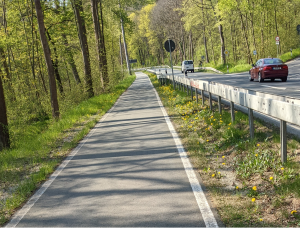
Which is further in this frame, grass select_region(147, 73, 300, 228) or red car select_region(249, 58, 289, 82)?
red car select_region(249, 58, 289, 82)

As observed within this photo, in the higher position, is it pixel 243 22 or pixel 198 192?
pixel 243 22

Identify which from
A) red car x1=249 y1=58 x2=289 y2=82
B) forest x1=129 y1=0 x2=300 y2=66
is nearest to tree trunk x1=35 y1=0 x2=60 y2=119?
red car x1=249 y1=58 x2=289 y2=82

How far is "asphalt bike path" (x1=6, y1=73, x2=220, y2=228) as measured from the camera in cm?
410

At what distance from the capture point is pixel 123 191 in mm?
5168

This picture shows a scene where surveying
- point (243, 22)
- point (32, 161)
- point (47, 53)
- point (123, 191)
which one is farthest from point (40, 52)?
point (243, 22)

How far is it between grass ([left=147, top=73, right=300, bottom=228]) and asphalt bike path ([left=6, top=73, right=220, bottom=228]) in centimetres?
30

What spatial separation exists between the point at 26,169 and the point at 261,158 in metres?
4.93

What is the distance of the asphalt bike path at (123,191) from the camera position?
4.10 m

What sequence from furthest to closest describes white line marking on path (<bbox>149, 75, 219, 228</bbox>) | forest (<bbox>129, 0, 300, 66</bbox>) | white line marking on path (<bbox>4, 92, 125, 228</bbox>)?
forest (<bbox>129, 0, 300, 66</bbox>) < white line marking on path (<bbox>4, 92, 125, 228</bbox>) < white line marking on path (<bbox>149, 75, 219, 228</bbox>)

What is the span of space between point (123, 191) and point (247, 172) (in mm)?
2036

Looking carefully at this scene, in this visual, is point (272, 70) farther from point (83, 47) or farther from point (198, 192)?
point (198, 192)

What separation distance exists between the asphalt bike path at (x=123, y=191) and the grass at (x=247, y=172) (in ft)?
0.99

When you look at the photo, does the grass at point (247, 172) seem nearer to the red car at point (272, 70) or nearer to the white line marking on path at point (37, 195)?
the white line marking on path at point (37, 195)

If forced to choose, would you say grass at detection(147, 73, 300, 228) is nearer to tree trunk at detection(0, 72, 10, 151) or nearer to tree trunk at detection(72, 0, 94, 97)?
tree trunk at detection(0, 72, 10, 151)
